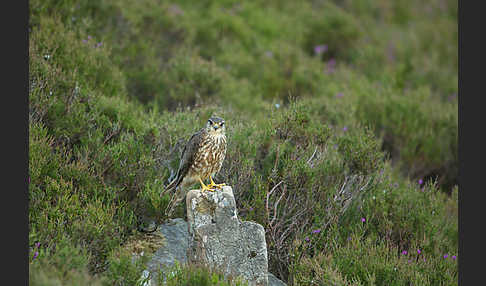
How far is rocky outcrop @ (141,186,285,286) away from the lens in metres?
4.35

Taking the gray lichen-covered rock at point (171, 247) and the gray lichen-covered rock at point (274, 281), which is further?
the gray lichen-covered rock at point (274, 281)

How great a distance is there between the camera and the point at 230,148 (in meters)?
5.98

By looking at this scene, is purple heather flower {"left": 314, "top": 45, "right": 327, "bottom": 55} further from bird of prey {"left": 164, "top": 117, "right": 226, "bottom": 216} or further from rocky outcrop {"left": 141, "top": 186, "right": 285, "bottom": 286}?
rocky outcrop {"left": 141, "top": 186, "right": 285, "bottom": 286}

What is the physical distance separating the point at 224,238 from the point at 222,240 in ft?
0.09

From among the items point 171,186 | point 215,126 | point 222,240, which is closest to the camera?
point 222,240

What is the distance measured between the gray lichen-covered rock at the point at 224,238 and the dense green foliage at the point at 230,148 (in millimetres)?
252

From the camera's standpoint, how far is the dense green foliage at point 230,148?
478 cm

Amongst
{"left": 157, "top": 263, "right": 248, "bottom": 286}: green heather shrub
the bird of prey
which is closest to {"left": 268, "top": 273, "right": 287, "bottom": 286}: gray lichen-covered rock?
{"left": 157, "top": 263, "right": 248, "bottom": 286}: green heather shrub

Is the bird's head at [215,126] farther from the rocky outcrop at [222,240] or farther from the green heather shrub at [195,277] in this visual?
the green heather shrub at [195,277]

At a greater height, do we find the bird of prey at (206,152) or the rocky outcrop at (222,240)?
the bird of prey at (206,152)

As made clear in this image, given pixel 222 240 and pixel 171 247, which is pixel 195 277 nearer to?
pixel 222 240

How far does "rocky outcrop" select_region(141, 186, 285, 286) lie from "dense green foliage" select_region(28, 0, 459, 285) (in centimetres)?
24

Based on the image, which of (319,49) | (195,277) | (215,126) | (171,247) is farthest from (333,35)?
(195,277)

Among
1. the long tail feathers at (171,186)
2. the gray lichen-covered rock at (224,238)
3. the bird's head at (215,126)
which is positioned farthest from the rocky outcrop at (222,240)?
the long tail feathers at (171,186)
